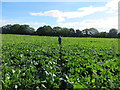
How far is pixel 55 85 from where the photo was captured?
4098 millimetres

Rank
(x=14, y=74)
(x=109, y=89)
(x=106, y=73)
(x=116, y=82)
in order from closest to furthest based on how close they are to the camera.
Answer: (x=109, y=89), (x=116, y=82), (x=14, y=74), (x=106, y=73)

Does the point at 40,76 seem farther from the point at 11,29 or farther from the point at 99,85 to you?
the point at 11,29

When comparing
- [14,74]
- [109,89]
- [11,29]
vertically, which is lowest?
[109,89]

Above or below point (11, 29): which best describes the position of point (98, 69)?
below

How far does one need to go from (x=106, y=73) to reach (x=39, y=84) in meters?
2.30

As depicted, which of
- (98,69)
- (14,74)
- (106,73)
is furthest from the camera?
(98,69)

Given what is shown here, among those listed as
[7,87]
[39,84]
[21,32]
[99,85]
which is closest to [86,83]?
[99,85]

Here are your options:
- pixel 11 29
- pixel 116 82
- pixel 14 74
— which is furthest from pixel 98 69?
pixel 11 29

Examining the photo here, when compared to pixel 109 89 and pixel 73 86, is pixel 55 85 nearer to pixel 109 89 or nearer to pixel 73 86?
pixel 73 86

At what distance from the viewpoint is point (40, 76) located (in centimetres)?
472

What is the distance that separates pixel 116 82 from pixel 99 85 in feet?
1.77

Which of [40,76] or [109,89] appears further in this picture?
[40,76]

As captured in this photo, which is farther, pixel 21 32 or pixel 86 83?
pixel 21 32

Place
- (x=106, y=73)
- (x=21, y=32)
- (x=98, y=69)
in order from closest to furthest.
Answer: (x=106, y=73)
(x=98, y=69)
(x=21, y=32)
